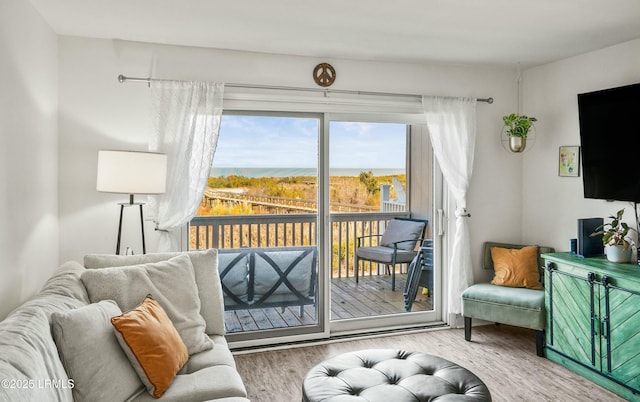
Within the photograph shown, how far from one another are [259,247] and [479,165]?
2.28m

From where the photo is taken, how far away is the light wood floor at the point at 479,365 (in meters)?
3.02

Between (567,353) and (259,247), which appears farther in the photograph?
(259,247)

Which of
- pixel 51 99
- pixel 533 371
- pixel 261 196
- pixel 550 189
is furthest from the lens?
pixel 550 189

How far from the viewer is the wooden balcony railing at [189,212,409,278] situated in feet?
12.5

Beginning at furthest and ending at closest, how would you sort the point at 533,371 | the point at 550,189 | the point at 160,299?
the point at 550,189 < the point at 533,371 < the point at 160,299

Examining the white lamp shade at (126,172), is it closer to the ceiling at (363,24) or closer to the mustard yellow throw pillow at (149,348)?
the ceiling at (363,24)

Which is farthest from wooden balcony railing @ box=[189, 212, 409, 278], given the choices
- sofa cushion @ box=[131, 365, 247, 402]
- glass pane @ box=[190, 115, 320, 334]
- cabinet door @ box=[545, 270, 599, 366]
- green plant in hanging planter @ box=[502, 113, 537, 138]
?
sofa cushion @ box=[131, 365, 247, 402]

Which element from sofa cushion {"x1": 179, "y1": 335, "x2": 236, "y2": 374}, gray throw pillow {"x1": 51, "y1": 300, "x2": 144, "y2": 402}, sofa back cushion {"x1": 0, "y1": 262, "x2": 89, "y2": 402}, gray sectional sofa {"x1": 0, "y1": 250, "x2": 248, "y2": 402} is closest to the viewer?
sofa back cushion {"x1": 0, "y1": 262, "x2": 89, "y2": 402}

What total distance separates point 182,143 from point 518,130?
2.96 metres

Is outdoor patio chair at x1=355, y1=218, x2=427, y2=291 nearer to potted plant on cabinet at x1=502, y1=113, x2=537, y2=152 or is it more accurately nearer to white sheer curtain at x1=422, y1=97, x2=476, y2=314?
white sheer curtain at x1=422, y1=97, x2=476, y2=314

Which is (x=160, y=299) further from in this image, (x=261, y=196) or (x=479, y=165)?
(x=479, y=165)

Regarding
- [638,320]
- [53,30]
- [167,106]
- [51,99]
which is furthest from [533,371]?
[53,30]

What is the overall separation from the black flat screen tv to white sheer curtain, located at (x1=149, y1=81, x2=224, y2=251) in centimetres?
299

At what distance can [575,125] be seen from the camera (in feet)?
12.9
